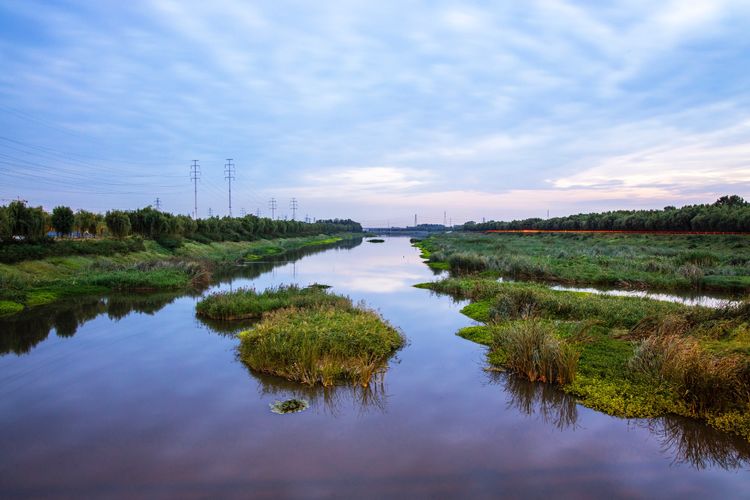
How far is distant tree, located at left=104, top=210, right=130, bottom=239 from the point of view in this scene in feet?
154


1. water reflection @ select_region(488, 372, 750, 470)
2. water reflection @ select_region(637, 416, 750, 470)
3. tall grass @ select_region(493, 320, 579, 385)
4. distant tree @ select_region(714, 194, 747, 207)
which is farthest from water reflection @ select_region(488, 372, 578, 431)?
distant tree @ select_region(714, 194, 747, 207)

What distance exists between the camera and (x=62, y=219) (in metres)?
41.4

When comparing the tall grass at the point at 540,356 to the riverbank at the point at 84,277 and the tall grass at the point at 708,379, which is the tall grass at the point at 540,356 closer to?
the tall grass at the point at 708,379

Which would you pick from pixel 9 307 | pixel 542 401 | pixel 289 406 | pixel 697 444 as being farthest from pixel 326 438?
pixel 9 307

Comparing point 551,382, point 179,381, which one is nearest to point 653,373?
point 551,382

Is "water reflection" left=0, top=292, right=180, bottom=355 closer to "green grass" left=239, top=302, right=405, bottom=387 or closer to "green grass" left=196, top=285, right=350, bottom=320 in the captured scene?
"green grass" left=196, top=285, right=350, bottom=320

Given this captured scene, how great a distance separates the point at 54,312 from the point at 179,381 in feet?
41.5

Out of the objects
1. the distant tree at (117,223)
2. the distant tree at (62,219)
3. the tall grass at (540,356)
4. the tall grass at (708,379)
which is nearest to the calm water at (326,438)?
the tall grass at (540,356)

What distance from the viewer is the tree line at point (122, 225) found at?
1330 inches

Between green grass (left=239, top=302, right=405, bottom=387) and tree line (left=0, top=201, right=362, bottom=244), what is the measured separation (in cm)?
2573

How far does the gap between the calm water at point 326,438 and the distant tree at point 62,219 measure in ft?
101

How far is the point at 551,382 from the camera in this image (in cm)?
1194

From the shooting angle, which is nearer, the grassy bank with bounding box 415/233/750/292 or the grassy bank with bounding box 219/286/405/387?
the grassy bank with bounding box 219/286/405/387

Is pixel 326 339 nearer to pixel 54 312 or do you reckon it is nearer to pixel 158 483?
pixel 158 483
